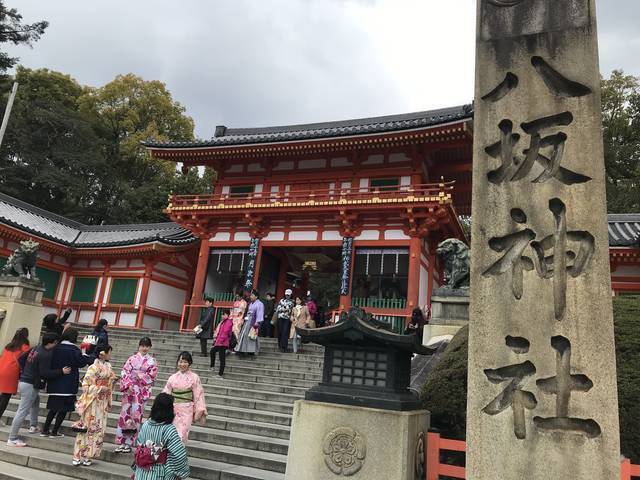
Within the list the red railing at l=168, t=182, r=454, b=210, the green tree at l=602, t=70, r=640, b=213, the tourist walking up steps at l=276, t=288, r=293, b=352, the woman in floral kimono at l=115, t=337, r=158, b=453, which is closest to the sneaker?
the woman in floral kimono at l=115, t=337, r=158, b=453

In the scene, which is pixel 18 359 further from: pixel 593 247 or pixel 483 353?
pixel 593 247

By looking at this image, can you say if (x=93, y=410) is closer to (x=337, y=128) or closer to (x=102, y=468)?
(x=102, y=468)

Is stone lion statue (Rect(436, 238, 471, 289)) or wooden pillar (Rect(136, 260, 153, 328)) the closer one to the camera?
stone lion statue (Rect(436, 238, 471, 289))

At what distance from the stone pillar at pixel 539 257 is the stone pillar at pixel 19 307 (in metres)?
11.7

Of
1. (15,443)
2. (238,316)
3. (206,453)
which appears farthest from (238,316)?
(15,443)

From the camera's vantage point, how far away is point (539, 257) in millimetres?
3443

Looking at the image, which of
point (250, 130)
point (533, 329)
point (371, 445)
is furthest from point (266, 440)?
point (250, 130)

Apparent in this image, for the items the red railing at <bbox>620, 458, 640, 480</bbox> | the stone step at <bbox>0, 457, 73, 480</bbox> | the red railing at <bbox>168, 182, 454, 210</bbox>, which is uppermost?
the red railing at <bbox>168, 182, 454, 210</bbox>

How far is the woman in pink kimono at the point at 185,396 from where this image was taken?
5.09 m

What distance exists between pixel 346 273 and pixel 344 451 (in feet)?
37.5

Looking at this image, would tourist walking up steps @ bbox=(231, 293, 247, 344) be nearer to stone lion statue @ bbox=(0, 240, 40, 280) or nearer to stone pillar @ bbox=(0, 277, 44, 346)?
stone pillar @ bbox=(0, 277, 44, 346)

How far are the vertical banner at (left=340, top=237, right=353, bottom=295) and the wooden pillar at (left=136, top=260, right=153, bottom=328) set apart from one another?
26.4 feet

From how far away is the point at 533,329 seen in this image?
332cm

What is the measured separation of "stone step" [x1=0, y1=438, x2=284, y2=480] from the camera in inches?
200
